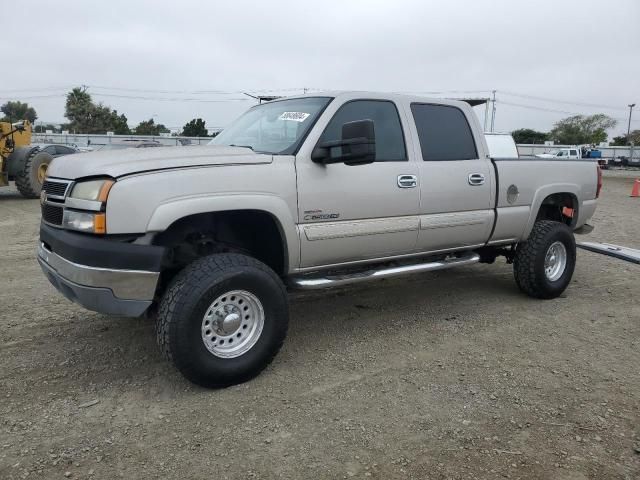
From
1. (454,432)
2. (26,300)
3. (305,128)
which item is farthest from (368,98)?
(26,300)

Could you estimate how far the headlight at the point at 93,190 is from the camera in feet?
9.85

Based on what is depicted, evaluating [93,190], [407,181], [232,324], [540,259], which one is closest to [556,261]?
[540,259]

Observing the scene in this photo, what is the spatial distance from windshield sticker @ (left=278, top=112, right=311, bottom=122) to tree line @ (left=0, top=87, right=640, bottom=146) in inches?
787

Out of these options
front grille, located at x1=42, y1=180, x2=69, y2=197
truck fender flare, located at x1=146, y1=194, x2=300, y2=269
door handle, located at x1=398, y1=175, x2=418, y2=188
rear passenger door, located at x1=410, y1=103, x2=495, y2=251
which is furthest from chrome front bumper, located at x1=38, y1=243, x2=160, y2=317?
rear passenger door, located at x1=410, y1=103, x2=495, y2=251

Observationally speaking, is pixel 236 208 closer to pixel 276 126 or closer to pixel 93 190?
pixel 93 190

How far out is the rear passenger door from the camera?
→ 174 inches

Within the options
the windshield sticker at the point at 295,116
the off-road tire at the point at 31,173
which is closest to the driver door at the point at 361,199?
the windshield sticker at the point at 295,116

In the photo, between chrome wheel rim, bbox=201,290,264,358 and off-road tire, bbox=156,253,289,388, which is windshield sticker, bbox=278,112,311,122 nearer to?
off-road tire, bbox=156,253,289,388

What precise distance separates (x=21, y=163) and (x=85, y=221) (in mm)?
12471

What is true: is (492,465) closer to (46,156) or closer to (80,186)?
(80,186)

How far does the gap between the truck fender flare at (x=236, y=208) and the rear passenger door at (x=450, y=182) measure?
125cm

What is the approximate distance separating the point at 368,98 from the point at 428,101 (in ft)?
2.44

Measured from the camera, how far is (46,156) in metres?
14.1

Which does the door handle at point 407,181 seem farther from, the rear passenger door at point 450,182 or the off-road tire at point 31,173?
the off-road tire at point 31,173
